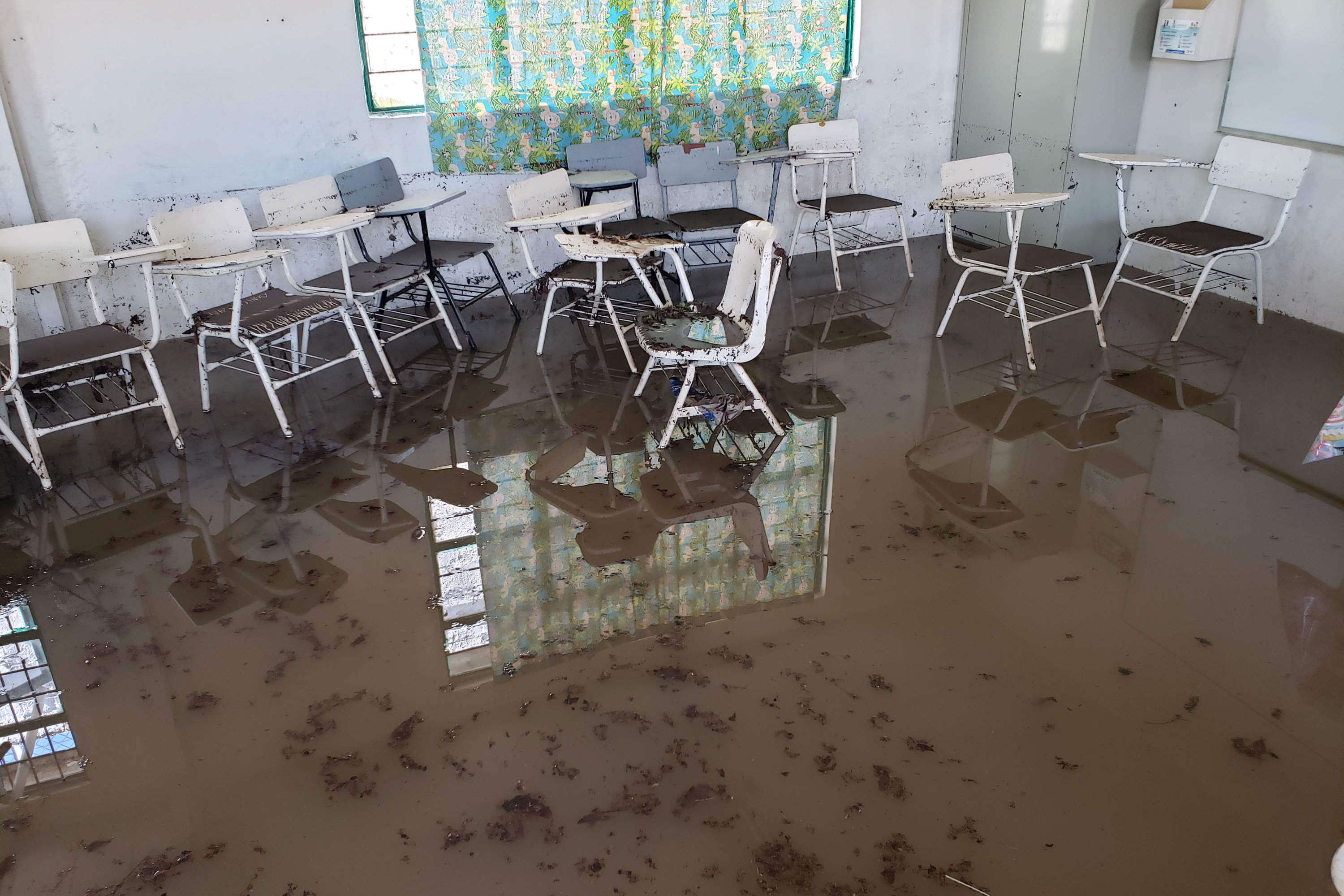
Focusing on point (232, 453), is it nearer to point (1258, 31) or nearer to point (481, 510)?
Result: point (481, 510)

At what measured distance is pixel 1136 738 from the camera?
7.63ft

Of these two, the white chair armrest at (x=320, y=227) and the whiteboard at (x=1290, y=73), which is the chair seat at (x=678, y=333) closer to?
the white chair armrest at (x=320, y=227)

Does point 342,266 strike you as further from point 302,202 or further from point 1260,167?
point 1260,167

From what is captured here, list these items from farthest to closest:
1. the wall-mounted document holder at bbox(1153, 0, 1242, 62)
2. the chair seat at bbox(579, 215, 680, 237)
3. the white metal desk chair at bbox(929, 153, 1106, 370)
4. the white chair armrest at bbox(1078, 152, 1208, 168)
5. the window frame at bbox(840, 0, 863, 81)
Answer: the window frame at bbox(840, 0, 863, 81) < the chair seat at bbox(579, 215, 680, 237) < the wall-mounted document holder at bbox(1153, 0, 1242, 62) < the white chair armrest at bbox(1078, 152, 1208, 168) < the white metal desk chair at bbox(929, 153, 1106, 370)

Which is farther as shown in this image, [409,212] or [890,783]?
[409,212]

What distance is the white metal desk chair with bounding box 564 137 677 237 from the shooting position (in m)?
5.18

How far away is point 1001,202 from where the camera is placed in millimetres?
4422

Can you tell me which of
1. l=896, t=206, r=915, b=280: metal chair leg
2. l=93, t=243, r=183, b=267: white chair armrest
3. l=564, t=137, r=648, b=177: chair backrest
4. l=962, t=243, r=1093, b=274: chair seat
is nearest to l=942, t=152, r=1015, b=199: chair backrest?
l=962, t=243, r=1093, b=274: chair seat

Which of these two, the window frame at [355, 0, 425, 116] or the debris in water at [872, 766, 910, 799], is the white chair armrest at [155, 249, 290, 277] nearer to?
the window frame at [355, 0, 425, 116]

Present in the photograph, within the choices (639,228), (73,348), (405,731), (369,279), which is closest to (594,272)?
(639,228)

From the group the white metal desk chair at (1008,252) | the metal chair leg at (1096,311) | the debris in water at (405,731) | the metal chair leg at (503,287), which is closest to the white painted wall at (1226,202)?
the white metal desk chair at (1008,252)

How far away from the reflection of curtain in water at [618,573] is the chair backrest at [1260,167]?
295 cm

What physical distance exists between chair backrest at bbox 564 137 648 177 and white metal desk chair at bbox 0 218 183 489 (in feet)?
8.13

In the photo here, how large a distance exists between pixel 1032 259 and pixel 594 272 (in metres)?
2.10
